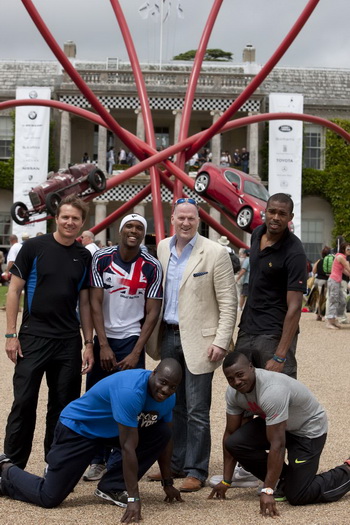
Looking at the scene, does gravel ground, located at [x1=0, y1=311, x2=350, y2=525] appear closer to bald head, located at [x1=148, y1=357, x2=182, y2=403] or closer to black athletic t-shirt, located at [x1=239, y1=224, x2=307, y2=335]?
bald head, located at [x1=148, y1=357, x2=182, y2=403]

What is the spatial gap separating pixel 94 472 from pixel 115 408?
3.62ft

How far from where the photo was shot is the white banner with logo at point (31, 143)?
29.6 meters

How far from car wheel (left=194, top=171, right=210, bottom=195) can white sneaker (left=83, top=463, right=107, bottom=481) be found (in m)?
10.6

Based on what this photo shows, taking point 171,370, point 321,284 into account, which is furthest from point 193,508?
point 321,284

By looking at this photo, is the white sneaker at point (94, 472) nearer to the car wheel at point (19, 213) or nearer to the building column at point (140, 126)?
the car wheel at point (19, 213)

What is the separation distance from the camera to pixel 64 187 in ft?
48.3

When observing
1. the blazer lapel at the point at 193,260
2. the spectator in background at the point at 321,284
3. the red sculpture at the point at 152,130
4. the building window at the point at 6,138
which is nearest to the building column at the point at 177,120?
the building window at the point at 6,138

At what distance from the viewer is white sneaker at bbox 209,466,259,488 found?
500 centimetres

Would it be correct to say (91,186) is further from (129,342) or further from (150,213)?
(150,213)

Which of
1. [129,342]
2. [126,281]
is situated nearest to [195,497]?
[129,342]

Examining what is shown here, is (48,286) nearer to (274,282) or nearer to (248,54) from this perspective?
(274,282)

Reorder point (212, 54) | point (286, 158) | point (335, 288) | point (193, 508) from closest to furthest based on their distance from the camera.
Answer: point (193, 508), point (335, 288), point (286, 158), point (212, 54)

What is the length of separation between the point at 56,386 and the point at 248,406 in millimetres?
1215

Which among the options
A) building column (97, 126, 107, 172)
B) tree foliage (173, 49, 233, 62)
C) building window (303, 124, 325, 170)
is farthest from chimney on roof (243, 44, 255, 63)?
tree foliage (173, 49, 233, 62)
